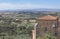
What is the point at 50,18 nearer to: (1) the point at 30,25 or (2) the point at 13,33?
(1) the point at 30,25

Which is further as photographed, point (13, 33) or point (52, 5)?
point (13, 33)

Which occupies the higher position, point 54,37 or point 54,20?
point 54,20

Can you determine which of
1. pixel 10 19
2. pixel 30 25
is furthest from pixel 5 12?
pixel 30 25

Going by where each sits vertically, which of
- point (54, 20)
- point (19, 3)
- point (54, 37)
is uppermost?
point (19, 3)

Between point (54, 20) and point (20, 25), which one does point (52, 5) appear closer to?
point (54, 20)

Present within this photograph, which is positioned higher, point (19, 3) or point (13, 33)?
point (19, 3)

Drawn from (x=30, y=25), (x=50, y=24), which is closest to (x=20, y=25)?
(x=30, y=25)

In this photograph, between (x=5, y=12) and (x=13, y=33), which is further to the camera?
(x=13, y=33)

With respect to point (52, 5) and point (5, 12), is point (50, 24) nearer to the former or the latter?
point (52, 5)
